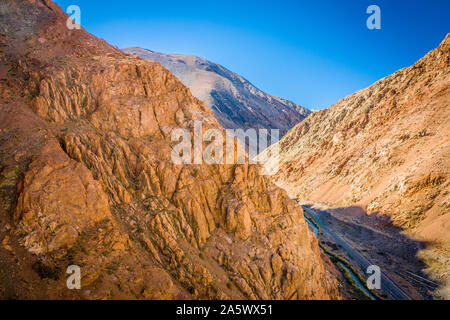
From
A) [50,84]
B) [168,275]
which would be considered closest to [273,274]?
[168,275]

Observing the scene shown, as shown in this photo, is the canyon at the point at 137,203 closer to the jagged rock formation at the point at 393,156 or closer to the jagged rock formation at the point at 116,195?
the jagged rock formation at the point at 116,195

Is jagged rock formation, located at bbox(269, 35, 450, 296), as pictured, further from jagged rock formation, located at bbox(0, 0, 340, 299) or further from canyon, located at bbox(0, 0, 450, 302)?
jagged rock formation, located at bbox(0, 0, 340, 299)

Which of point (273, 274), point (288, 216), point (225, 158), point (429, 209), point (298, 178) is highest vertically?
point (298, 178)

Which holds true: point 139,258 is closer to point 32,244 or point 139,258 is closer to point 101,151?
point 32,244

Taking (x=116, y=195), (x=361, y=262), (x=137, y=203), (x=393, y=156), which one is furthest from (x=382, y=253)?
(x=116, y=195)

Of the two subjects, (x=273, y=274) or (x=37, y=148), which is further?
(x=273, y=274)
